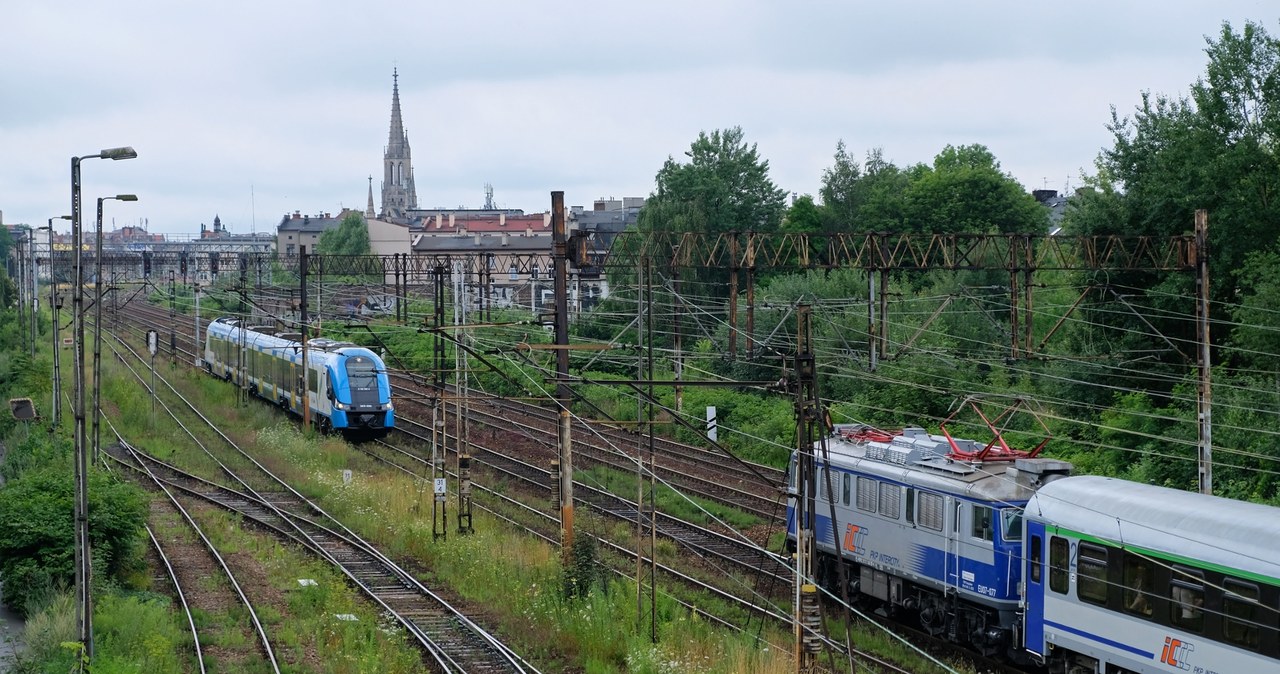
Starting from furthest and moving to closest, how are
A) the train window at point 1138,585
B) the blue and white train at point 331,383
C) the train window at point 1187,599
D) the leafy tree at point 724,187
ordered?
the leafy tree at point 724,187
the blue and white train at point 331,383
the train window at point 1138,585
the train window at point 1187,599

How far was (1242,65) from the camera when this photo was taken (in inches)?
1298

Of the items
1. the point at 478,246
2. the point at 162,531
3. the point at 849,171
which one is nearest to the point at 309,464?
the point at 162,531

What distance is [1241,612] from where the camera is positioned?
13.0 meters

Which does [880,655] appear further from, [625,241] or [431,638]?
[625,241]

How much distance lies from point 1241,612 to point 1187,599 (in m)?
0.77

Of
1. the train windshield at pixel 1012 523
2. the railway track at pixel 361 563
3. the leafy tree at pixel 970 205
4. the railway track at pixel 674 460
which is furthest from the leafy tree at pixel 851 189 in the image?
the train windshield at pixel 1012 523

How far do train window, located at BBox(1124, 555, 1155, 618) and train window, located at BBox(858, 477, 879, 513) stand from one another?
5.72 m

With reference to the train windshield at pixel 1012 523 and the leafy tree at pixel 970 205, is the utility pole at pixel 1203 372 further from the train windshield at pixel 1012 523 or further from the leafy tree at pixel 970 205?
the leafy tree at pixel 970 205

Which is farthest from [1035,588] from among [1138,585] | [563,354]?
[563,354]

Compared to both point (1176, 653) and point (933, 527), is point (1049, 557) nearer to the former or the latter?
point (1176, 653)

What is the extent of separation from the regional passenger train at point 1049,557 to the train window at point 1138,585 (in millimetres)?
17

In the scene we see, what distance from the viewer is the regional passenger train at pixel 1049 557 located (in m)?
13.2

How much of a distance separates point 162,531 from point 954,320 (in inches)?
1037

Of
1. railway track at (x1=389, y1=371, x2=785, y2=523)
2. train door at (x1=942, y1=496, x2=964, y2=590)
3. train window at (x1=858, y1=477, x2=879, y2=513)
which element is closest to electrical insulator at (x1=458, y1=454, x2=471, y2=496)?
railway track at (x1=389, y1=371, x2=785, y2=523)
